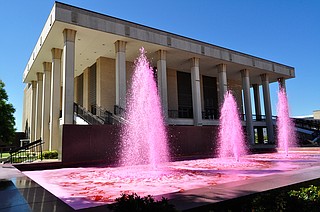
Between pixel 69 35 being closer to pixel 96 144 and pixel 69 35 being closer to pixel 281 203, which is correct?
pixel 96 144

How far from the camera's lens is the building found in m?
17.5

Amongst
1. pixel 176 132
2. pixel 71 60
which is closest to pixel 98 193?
pixel 176 132

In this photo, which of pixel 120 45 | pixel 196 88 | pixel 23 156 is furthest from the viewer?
pixel 196 88

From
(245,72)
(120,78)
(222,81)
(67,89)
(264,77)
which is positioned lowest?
(67,89)

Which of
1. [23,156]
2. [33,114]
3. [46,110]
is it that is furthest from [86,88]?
[23,156]

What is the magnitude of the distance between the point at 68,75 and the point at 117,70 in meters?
3.61

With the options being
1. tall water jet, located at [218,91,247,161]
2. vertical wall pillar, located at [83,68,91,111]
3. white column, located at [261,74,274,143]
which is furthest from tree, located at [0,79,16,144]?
white column, located at [261,74,274,143]

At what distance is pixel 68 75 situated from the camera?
17.4 m

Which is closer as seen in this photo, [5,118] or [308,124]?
[5,118]

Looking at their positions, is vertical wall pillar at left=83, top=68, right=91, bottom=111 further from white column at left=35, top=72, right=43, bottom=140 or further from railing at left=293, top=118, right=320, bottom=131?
railing at left=293, top=118, right=320, bottom=131

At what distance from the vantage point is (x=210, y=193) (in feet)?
12.7

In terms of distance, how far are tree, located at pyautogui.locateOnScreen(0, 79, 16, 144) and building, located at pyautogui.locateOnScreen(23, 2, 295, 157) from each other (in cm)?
221

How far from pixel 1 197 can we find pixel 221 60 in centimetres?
2308

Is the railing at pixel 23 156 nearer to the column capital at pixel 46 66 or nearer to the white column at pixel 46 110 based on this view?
the white column at pixel 46 110
